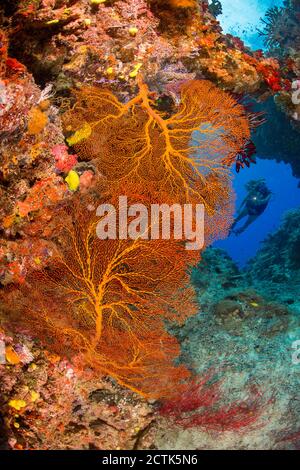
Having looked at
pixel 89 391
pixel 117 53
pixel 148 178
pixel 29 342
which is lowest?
pixel 89 391

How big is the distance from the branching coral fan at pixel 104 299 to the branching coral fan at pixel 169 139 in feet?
2.79

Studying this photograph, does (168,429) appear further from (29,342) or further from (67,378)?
(29,342)

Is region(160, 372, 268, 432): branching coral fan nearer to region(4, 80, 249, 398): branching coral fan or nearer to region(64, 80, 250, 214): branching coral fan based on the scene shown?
region(4, 80, 249, 398): branching coral fan

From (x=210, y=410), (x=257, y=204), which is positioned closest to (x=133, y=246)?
(x=210, y=410)

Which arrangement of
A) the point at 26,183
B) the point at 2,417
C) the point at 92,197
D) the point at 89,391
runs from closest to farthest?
1. the point at 2,417
2. the point at 26,183
3. the point at 89,391
4. the point at 92,197

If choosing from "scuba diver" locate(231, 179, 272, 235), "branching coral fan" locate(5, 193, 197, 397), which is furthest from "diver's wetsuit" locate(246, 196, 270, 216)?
"branching coral fan" locate(5, 193, 197, 397)

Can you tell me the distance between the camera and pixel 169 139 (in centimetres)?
439

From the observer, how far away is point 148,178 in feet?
14.6

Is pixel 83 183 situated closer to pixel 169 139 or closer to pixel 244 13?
pixel 169 139

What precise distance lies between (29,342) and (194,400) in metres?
2.39

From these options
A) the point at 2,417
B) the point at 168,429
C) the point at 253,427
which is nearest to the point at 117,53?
the point at 2,417

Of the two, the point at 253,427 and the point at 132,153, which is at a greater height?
the point at 132,153

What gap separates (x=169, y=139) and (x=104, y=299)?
7.66ft

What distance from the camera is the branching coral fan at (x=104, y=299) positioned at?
3.96m
